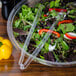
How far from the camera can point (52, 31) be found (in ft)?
2.74

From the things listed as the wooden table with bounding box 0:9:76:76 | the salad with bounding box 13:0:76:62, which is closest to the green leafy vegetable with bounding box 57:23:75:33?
the salad with bounding box 13:0:76:62

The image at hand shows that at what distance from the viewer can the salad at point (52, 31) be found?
790 millimetres

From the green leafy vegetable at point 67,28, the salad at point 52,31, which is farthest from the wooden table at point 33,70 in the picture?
the green leafy vegetable at point 67,28

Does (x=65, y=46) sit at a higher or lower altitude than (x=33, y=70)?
higher

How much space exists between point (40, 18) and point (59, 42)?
197mm

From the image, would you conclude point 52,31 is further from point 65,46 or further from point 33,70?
point 33,70

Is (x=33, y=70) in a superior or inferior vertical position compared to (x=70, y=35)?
inferior

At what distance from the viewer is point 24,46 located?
30.3 inches

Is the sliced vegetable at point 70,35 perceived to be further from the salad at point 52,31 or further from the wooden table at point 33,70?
the wooden table at point 33,70

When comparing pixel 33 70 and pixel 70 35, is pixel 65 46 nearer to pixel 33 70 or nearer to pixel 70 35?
pixel 70 35

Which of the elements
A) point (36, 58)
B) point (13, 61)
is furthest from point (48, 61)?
point (13, 61)

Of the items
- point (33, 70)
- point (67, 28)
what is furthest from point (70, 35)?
point (33, 70)

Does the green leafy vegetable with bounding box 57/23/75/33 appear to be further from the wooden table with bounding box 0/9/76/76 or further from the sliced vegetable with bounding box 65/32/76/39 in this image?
the wooden table with bounding box 0/9/76/76

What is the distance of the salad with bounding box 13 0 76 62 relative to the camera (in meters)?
0.79
